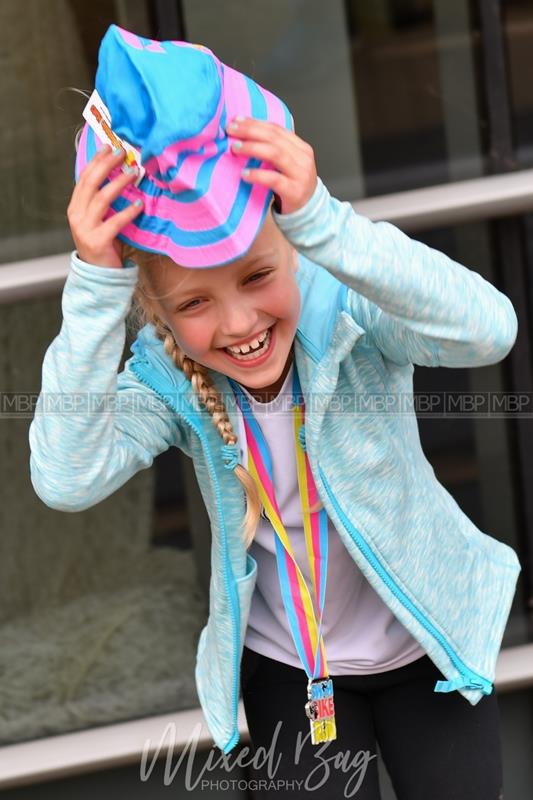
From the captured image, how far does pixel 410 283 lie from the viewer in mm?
1649

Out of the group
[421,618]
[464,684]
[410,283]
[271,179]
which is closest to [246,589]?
[421,618]

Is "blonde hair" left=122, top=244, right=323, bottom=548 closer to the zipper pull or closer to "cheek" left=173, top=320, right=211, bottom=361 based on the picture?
"cheek" left=173, top=320, right=211, bottom=361

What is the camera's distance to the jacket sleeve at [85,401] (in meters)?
1.67

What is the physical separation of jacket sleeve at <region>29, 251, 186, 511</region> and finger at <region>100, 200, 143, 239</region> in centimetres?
5

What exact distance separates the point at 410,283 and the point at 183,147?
37 cm

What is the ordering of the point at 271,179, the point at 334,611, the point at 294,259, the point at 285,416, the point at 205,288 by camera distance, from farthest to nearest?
1. the point at 334,611
2. the point at 285,416
3. the point at 294,259
4. the point at 205,288
5. the point at 271,179

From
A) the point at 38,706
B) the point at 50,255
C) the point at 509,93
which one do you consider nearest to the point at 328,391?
the point at 50,255

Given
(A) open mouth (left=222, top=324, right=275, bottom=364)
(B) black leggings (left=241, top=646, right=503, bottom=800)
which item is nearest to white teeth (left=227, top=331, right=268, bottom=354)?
(A) open mouth (left=222, top=324, right=275, bottom=364)

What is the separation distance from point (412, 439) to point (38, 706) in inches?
57.8

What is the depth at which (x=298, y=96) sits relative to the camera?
2.85 meters

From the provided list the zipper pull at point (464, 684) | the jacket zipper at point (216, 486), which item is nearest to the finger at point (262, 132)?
the jacket zipper at point (216, 486)

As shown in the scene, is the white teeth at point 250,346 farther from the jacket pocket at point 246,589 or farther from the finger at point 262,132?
the jacket pocket at point 246,589

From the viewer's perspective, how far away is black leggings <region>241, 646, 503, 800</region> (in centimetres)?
201

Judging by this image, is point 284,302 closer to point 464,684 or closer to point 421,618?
point 421,618
